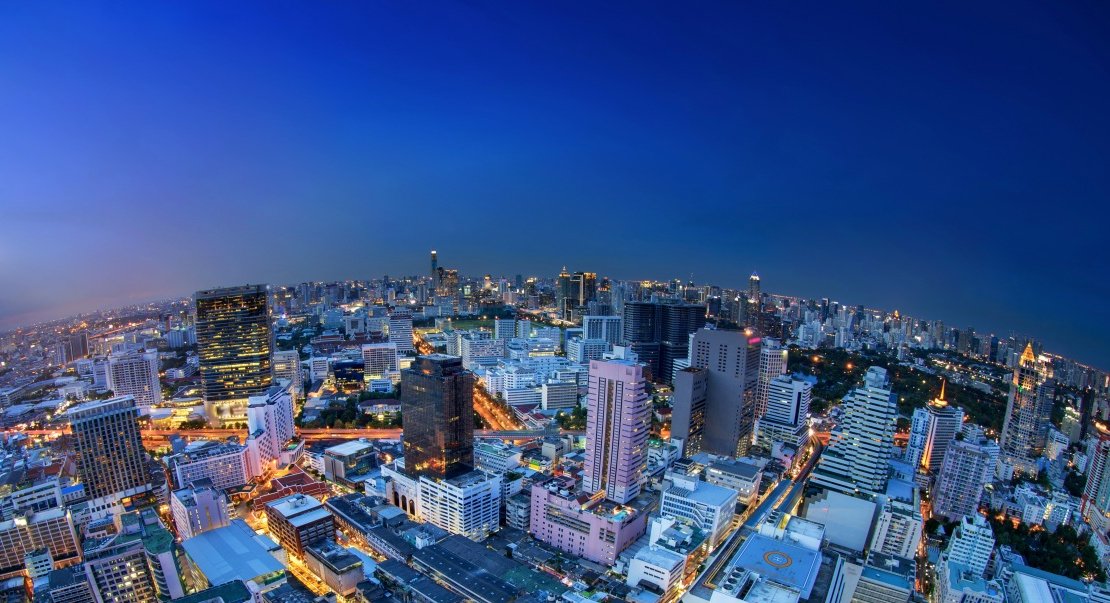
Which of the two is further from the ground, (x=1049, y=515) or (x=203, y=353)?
(x=203, y=353)

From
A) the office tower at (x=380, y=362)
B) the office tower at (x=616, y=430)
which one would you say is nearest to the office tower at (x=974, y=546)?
the office tower at (x=616, y=430)

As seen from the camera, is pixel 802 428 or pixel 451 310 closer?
pixel 802 428

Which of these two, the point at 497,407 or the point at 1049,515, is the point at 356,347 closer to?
the point at 497,407

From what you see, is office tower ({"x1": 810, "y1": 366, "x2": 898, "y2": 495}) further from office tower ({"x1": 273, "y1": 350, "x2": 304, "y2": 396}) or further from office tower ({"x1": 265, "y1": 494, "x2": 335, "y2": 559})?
office tower ({"x1": 273, "y1": 350, "x2": 304, "y2": 396})

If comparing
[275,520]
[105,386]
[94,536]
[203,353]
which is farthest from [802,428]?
[105,386]

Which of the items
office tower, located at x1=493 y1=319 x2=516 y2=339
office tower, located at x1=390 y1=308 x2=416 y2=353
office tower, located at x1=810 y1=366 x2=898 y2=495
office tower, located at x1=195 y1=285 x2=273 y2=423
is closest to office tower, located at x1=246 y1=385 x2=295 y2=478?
office tower, located at x1=195 y1=285 x2=273 y2=423
